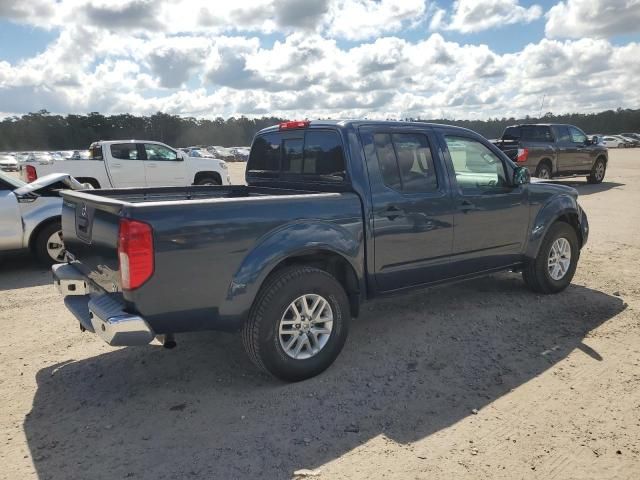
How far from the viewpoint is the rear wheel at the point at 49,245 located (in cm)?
715

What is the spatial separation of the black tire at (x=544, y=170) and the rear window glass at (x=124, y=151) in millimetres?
11302

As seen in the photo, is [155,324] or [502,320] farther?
[502,320]

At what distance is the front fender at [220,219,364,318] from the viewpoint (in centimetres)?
342

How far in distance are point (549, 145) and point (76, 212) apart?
48.9 ft

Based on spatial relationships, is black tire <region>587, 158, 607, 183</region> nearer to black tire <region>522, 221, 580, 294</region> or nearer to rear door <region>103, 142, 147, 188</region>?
black tire <region>522, 221, 580, 294</region>

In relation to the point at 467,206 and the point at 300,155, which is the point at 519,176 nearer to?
the point at 467,206

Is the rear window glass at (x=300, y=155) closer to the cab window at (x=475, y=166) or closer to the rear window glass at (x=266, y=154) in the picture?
the rear window glass at (x=266, y=154)

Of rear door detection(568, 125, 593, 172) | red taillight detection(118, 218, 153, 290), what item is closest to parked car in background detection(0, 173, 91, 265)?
red taillight detection(118, 218, 153, 290)

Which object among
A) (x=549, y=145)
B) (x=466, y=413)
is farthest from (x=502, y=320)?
(x=549, y=145)

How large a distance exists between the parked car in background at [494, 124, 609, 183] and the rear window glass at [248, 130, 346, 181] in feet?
37.9

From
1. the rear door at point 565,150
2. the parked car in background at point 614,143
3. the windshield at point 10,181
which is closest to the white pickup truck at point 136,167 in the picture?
the windshield at point 10,181

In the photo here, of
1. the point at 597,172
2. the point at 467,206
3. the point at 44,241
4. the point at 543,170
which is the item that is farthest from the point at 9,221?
the point at 597,172

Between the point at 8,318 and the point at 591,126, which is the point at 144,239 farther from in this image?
the point at 591,126

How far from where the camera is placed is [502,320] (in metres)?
5.02
